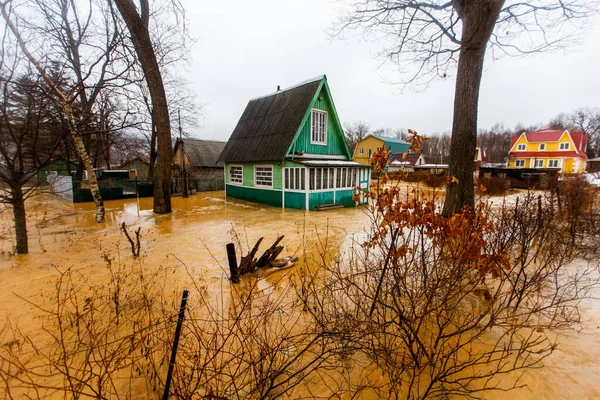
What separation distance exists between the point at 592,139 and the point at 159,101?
76350mm

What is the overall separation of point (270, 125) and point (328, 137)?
3496 mm

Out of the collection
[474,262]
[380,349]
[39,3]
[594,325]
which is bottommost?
[594,325]

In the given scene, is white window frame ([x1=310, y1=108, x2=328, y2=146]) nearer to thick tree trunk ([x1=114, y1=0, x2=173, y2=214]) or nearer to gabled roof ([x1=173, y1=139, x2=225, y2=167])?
thick tree trunk ([x1=114, y1=0, x2=173, y2=214])

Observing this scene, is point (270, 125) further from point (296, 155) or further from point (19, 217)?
point (19, 217)

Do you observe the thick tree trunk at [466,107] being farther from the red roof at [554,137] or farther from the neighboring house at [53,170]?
the red roof at [554,137]

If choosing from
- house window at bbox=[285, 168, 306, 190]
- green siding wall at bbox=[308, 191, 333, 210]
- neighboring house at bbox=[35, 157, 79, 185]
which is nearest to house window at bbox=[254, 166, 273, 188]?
house window at bbox=[285, 168, 306, 190]

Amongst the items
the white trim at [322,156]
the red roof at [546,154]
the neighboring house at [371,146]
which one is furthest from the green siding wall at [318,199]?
the red roof at [546,154]

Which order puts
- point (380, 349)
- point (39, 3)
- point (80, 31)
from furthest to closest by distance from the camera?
point (80, 31) → point (39, 3) → point (380, 349)

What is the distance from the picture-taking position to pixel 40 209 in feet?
41.2

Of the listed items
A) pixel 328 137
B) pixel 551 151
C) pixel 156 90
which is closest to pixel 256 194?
pixel 328 137

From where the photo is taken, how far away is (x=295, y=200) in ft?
42.6

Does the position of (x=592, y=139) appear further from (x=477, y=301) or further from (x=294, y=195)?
(x=477, y=301)

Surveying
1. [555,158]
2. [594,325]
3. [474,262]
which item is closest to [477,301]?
[594,325]

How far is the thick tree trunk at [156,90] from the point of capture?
9.87 metres
